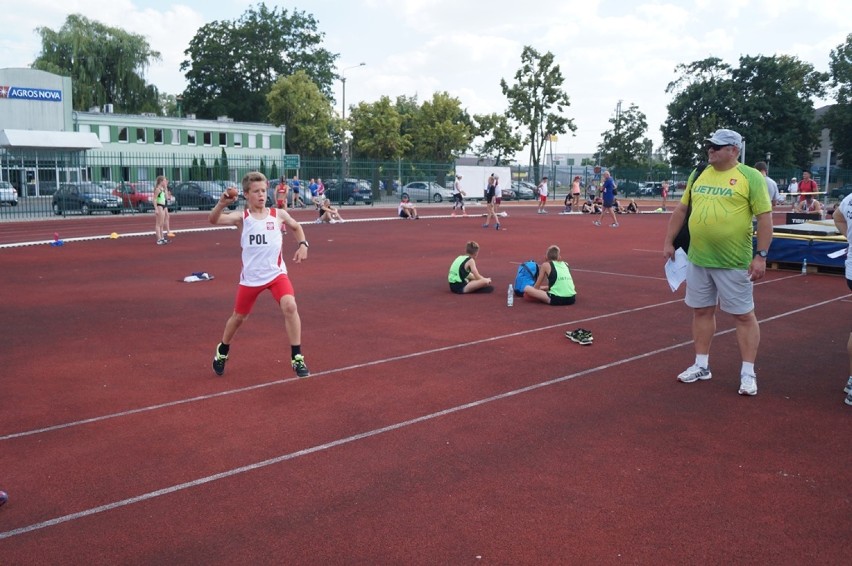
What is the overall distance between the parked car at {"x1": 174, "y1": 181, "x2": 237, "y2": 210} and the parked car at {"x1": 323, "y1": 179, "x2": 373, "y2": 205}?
7.47m

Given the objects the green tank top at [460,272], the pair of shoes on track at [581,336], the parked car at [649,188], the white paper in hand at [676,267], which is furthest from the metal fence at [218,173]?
the white paper in hand at [676,267]

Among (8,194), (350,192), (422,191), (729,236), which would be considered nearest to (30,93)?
(8,194)

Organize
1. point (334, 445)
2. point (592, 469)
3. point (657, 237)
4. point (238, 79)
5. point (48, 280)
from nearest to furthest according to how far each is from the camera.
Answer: point (592, 469), point (334, 445), point (48, 280), point (657, 237), point (238, 79)

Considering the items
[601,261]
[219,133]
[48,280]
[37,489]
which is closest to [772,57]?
[219,133]

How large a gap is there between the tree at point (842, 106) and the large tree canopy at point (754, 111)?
1.95 meters

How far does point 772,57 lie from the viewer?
68125 millimetres

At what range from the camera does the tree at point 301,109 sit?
6494 centimetres

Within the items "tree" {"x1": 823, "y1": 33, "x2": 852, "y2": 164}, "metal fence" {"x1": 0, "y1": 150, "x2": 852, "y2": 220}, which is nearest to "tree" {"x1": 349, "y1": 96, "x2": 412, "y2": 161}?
"metal fence" {"x1": 0, "y1": 150, "x2": 852, "y2": 220}

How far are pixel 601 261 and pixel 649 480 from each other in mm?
12366

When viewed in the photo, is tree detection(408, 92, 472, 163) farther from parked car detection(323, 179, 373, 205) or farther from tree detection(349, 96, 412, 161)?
parked car detection(323, 179, 373, 205)

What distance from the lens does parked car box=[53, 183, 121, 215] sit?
106 feet

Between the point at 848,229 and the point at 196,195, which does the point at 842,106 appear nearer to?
the point at 196,195

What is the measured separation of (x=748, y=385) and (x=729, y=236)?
133cm

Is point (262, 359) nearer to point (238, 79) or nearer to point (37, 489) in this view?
point (37, 489)
